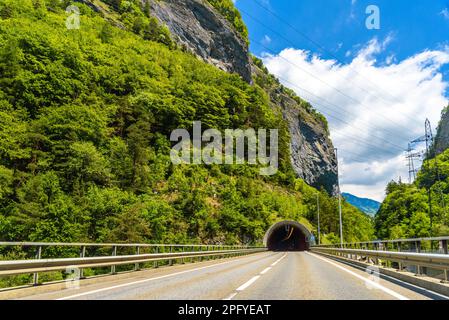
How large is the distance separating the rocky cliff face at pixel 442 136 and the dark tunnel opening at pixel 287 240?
89.0 m

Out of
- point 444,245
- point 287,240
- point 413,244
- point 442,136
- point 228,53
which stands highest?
point 228,53

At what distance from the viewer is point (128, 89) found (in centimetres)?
6644

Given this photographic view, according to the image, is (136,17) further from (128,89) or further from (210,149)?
(210,149)

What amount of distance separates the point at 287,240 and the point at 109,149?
5815 centimetres

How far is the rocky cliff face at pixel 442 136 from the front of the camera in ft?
468

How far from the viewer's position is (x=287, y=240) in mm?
92562

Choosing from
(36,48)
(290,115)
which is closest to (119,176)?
(36,48)

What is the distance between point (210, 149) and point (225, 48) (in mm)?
64555

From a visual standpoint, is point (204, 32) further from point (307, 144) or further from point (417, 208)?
point (417, 208)

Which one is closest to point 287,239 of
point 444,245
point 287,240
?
point 287,240

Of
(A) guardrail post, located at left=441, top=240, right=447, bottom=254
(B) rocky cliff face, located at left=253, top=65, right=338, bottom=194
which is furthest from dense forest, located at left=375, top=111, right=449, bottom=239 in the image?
(A) guardrail post, located at left=441, top=240, right=447, bottom=254

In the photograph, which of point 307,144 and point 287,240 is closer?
point 287,240

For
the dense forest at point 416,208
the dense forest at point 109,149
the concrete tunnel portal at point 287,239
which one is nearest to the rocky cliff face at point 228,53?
the dense forest at point 416,208
